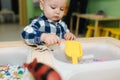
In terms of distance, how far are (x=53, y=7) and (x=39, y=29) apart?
93 mm

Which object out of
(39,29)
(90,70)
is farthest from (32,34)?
(90,70)

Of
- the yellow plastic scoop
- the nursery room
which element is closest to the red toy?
the nursery room

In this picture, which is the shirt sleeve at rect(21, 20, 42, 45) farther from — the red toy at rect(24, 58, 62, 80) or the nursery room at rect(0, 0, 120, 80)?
the red toy at rect(24, 58, 62, 80)

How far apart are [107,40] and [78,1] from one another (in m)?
2.52

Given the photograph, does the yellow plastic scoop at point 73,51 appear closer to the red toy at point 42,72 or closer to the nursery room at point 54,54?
the nursery room at point 54,54

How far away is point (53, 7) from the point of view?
21.0 inches

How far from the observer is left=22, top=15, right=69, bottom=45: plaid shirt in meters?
0.55

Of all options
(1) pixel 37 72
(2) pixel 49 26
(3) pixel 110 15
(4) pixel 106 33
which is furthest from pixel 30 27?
(3) pixel 110 15

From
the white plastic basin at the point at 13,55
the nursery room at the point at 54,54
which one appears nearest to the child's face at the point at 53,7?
the nursery room at the point at 54,54

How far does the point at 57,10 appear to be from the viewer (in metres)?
0.54

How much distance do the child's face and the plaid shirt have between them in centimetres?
4

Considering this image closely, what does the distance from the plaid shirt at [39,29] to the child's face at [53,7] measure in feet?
0.12

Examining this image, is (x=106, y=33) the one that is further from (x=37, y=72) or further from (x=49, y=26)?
(x=37, y=72)

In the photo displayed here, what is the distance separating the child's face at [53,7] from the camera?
0.53 m
